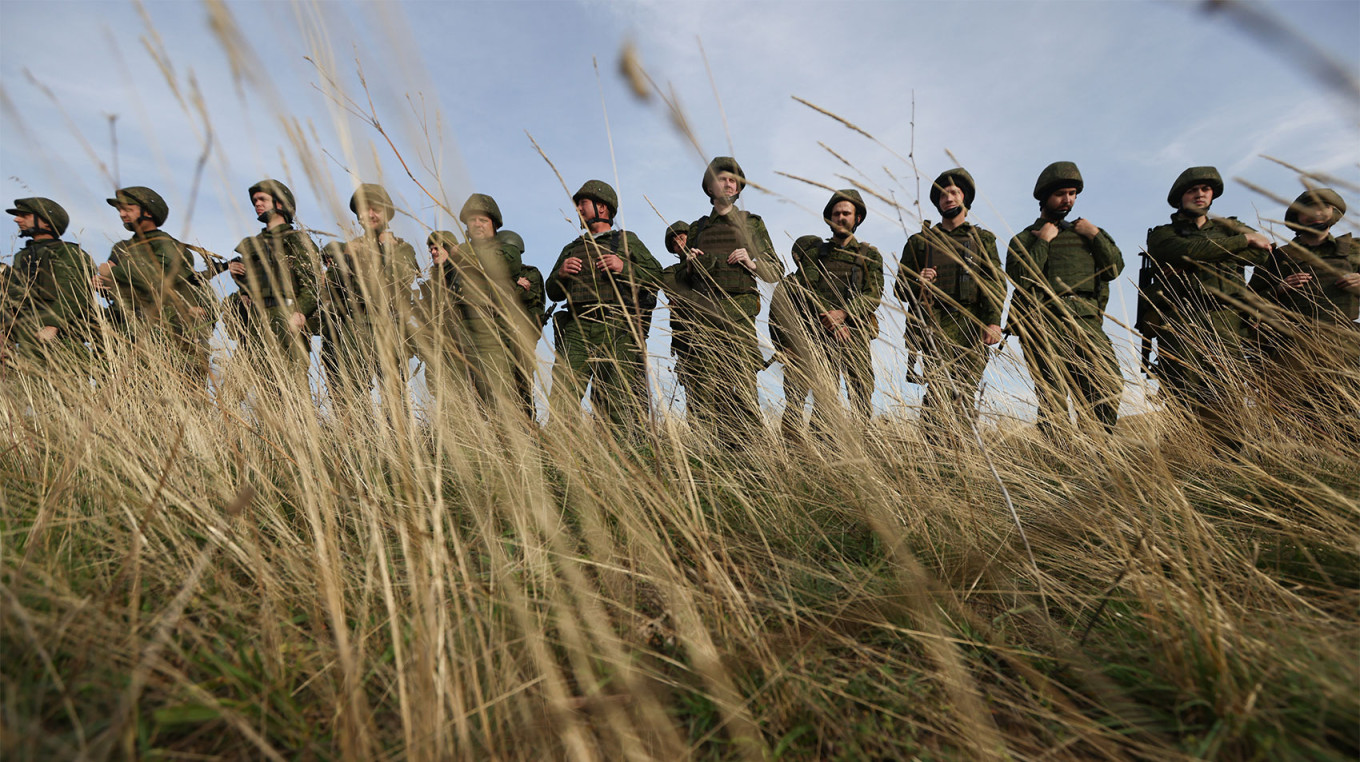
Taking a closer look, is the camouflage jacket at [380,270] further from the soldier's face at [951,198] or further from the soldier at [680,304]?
the soldier at [680,304]

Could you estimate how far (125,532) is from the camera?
1341 mm

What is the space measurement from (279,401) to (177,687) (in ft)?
4.90

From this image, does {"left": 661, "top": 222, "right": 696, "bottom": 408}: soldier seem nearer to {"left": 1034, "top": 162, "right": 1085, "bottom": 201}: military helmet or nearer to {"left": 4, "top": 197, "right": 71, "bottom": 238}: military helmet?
{"left": 1034, "top": 162, "right": 1085, "bottom": 201}: military helmet

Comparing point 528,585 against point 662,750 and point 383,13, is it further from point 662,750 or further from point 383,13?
point 383,13

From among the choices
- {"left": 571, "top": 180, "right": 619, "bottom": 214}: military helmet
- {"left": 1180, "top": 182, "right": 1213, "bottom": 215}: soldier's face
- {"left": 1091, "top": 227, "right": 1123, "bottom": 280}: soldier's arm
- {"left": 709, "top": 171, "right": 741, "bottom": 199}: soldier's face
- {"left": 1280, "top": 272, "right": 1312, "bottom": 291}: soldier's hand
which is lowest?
{"left": 1280, "top": 272, "right": 1312, "bottom": 291}: soldier's hand

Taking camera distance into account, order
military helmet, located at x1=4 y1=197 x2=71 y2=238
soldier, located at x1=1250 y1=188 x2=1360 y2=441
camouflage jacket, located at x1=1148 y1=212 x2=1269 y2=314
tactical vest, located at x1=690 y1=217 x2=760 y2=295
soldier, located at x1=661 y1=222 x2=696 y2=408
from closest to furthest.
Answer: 1. soldier, located at x1=1250 y1=188 x2=1360 y2=441
2. soldier, located at x1=661 y1=222 x2=696 y2=408
3. camouflage jacket, located at x1=1148 y1=212 x2=1269 y2=314
4. tactical vest, located at x1=690 y1=217 x2=760 y2=295
5. military helmet, located at x1=4 y1=197 x2=71 y2=238

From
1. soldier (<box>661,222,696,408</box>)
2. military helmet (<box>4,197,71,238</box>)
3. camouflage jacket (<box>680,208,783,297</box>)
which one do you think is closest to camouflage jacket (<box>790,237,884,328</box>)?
camouflage jacket (<box>680,208,783,297</box>)

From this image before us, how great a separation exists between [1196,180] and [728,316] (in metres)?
3.42

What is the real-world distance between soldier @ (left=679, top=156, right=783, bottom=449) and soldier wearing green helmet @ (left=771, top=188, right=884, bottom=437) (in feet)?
0.62

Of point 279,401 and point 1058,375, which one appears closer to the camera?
point 1058,375

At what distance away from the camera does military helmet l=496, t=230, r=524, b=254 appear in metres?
5.10

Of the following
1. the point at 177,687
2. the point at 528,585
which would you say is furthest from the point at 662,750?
the point at 177,687

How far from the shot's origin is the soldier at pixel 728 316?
2.02m

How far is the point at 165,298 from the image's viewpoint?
154 cm
